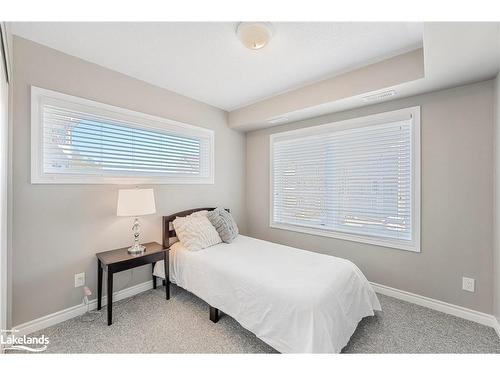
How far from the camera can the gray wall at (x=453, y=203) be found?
194cm

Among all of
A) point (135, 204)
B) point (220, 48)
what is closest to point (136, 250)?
point (135, 204)

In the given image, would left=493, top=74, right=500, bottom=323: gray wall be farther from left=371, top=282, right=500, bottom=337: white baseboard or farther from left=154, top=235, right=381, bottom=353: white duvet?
left=154, top=235, right=381, bottom=353: white duvet

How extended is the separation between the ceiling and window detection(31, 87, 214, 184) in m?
0.47

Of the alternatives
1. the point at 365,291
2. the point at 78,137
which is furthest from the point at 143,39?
the point at 365,291

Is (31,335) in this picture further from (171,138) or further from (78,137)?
(171,138)

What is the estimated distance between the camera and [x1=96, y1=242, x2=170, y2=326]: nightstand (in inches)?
75.1

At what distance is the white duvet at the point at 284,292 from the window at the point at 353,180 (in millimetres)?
853

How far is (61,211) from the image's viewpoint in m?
1.98

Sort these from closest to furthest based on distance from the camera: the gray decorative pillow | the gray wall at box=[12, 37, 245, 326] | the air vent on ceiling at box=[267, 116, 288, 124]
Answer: the gray wall at box=[12, 37, 245, 326] → the gray decorative pillow → the air vent on ceiling at box=[267, 116, 288, 124]

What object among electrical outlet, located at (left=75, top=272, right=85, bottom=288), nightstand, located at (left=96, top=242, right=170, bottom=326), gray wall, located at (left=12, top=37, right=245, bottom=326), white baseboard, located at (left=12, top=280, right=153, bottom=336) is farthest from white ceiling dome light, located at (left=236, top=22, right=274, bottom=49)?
white baseboard, located at (left=12, top=280, right=153, bottom=336)

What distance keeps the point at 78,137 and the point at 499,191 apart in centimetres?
382

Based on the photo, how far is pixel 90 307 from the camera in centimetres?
212

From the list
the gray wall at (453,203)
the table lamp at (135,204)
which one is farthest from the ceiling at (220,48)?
the table lamp at (135,204)

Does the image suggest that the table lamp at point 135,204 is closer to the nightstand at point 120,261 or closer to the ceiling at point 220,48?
the nightstand at point 120,261
